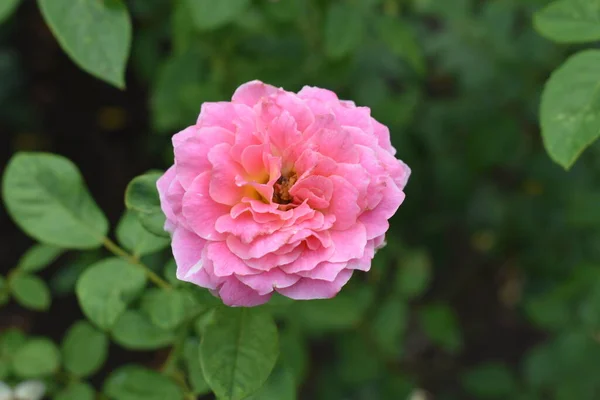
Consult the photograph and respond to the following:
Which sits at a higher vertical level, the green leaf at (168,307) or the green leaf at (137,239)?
the green leaf at (137,239)

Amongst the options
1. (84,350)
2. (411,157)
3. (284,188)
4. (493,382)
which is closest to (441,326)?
(493,382)

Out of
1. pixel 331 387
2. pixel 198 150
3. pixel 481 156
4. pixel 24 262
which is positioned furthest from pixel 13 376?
pixel 481 156

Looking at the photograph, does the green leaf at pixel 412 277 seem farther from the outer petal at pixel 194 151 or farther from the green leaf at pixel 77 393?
the outer petal at pixel 194 151

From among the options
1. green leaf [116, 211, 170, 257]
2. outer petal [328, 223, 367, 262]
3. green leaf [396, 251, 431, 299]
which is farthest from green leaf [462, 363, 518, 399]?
outer petal [328, 223, 367, 262]

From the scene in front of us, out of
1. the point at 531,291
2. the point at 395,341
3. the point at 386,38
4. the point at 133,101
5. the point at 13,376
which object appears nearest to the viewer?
the point at 13,376

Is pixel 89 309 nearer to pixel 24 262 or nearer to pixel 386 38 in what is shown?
pixel 24 262

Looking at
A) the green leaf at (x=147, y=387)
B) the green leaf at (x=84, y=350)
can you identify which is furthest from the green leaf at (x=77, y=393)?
the green leaf at (x=147, y=387)
